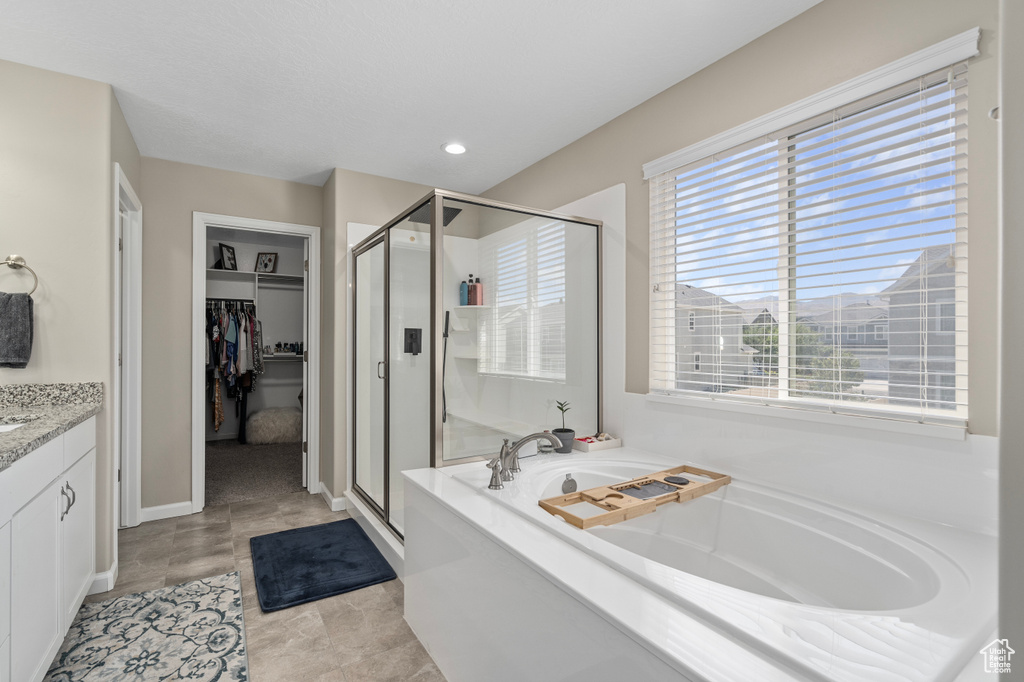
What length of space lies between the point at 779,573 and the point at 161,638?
238 cm

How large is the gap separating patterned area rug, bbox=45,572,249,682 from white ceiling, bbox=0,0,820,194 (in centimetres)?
242

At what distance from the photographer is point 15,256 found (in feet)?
7.11

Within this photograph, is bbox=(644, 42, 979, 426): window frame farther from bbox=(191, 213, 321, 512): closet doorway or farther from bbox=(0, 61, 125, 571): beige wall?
bbox=(191, 213, 321, 512): closet doorway

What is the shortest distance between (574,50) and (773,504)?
6.46 feet

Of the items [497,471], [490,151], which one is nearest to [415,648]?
[497,471]

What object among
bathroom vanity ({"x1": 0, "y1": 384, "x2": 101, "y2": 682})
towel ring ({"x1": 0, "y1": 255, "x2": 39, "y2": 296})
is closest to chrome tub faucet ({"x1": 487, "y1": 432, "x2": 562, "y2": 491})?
bathroom vanity ({"x1": 0, "y1": 384, "x2": 101, "y2": 682})

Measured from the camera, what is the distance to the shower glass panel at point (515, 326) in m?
2.34

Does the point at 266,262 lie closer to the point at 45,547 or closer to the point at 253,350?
the point at 253,350

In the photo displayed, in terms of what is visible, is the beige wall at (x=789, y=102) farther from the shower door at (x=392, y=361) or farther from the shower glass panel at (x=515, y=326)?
the shower door at (x=392, y=361)

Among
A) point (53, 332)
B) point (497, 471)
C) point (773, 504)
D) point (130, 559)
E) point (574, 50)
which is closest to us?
point (773, 504)

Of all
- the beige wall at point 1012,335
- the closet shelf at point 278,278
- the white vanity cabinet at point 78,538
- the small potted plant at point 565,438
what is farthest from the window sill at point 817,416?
the closet shelf at point 278,278

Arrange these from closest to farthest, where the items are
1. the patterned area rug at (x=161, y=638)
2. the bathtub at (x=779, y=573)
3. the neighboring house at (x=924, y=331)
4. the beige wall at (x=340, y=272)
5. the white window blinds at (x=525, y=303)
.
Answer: the bathtub at (x=779, y=573) → the neighboring house at (x=924, y=331) → the patterned area rug at (x=161, y=638) → the white window blinds at (x=525, y=303) → the beige wall at (x=340, y=272)

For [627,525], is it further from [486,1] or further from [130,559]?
[130,559]

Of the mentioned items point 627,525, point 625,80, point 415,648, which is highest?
point 625,80
